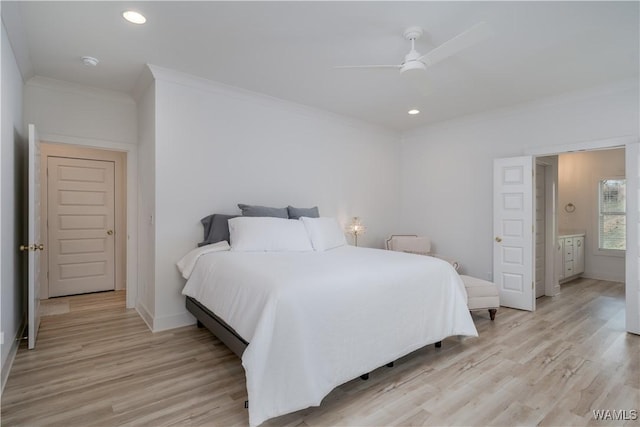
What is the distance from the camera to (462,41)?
86.8 inches

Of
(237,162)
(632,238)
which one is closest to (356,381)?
(237,162)

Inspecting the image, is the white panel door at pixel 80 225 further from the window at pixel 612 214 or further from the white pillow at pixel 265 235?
the window at pixel 612 214

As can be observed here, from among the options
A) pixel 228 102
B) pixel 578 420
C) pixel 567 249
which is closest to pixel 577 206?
pixel 567 249

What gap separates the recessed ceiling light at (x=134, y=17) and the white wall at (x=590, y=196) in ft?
23.0

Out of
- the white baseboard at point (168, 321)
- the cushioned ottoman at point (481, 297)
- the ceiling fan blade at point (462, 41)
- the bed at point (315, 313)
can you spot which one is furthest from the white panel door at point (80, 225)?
the cushioned ottoman at point (481, 297)

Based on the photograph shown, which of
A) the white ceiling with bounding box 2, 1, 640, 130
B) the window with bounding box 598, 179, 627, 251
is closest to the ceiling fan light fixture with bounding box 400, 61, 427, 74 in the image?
the white ceiling with bounding box 2, 1, 640, 130

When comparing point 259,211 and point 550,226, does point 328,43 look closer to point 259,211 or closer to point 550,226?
point 259,211

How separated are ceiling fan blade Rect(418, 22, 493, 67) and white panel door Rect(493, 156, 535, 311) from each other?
245 centimetres

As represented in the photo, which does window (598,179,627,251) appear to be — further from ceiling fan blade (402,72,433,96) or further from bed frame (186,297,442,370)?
bed frame (186,297,442,370)

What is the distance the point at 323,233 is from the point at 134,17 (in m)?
2.52

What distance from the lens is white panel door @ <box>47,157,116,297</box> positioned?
14.8 feet

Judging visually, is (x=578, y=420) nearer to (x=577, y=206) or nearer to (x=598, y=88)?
(x=598, y=88)

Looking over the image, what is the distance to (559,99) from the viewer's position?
155 inches

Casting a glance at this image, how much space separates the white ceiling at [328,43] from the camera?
2.31m
